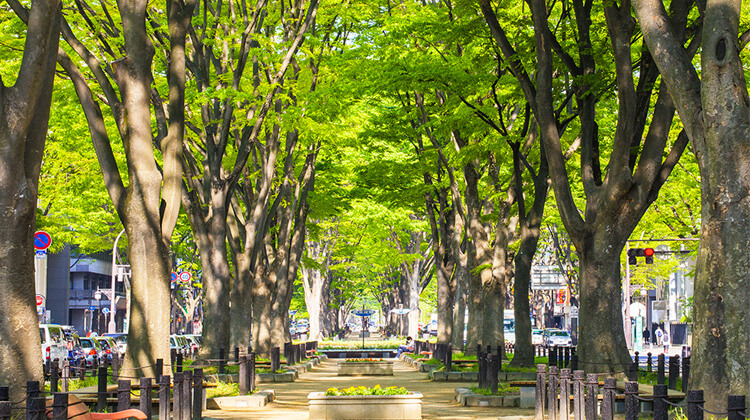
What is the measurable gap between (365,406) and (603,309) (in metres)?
4.75

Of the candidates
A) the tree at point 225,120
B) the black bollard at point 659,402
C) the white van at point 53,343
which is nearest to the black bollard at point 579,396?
the black bollard at point 659,402

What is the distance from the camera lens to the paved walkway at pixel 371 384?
17.0m

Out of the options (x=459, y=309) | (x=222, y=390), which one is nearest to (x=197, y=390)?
(x=222, y=390)

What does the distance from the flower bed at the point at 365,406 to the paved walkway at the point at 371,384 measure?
2.35 ft

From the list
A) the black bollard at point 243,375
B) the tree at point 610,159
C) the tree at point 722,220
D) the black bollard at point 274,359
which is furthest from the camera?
the black bollard at point 274,359

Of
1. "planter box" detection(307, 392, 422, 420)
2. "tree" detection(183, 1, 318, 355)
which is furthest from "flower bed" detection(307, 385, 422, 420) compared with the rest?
"tree" detection(183, 1, 318, 355)

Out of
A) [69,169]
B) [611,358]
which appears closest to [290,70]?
[69,169]

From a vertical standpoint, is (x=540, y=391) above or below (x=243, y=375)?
above

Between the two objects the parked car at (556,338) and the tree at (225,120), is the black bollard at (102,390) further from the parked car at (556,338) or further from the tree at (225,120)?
the parked car at (556,338)

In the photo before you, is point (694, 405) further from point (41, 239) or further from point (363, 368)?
point (363, 368)

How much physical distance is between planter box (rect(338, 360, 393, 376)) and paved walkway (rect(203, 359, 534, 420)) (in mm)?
322

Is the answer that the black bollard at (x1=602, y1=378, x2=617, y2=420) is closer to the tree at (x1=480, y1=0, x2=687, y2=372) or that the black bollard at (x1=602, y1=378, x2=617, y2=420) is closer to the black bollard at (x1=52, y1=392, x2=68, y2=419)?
the tree at (x1=480, y1=0, x2=687, y2=372)

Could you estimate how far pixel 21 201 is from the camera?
11734 millimetres

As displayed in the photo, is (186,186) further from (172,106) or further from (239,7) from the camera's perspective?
(172,106)
